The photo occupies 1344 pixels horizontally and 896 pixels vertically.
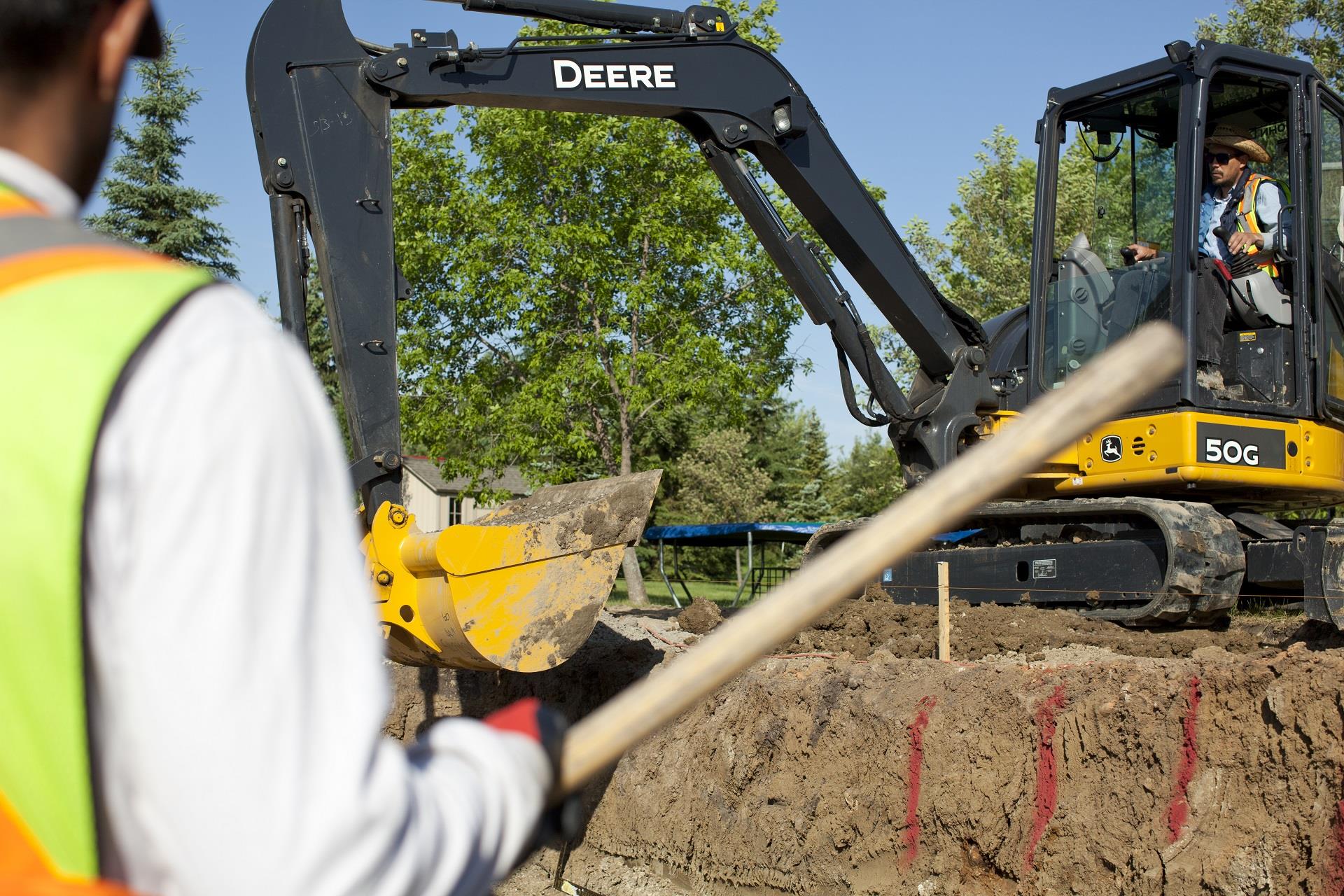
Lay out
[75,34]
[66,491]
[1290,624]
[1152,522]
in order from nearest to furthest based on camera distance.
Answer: [66,491] < [75,34] < [1152,522] < [1290,624]

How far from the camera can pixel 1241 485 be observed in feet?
26.6

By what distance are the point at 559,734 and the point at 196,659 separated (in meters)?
0.37

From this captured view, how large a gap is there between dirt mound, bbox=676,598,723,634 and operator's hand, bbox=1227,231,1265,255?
171 inches

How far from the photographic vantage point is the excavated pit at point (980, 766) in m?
5.18

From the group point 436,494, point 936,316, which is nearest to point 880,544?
point 936,316

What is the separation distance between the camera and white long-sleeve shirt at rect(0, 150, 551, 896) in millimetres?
781

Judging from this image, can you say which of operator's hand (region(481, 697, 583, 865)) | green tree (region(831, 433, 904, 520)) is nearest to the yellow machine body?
operator's hand (region(481, 697, 583, 865))

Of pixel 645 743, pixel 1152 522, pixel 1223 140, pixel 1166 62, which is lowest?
pixel 645 743

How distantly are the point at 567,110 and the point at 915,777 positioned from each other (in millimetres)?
4537

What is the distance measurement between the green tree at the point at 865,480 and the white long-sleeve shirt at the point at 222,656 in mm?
33133

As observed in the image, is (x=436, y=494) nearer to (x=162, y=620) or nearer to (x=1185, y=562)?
(x=1185, y=562)

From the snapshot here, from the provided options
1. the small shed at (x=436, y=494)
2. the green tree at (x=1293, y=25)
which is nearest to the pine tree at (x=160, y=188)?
the small shed at (x=436, y=494)

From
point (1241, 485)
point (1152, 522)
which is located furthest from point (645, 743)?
point (1241, 485)

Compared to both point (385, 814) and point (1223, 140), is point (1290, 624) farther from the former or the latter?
point (385, 814)
